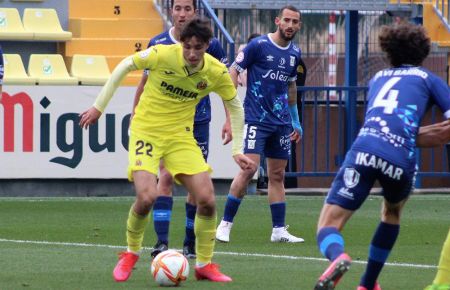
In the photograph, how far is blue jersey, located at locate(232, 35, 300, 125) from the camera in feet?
38.0

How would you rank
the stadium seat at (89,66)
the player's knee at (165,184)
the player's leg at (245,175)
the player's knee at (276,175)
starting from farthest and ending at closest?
the stadium seat at (89,66)
the player's knee at (276,175)
the player's leg at (245,175)
the player's knee at (165,184)

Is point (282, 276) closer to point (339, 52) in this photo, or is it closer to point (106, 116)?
point (106, 116)

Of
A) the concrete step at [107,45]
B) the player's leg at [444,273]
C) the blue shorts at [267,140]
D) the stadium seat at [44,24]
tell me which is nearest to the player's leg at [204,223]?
the player's leg at [444,273]

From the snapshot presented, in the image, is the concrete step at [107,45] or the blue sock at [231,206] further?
the concrete step at [107,45]

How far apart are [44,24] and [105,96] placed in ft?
36.7

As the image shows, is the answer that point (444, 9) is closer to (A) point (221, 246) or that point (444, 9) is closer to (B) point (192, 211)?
(A) point (221, 246)

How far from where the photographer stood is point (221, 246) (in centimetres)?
1112

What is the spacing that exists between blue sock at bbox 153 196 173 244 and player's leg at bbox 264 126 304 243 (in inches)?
76.0

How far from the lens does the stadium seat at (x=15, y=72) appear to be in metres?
17.3

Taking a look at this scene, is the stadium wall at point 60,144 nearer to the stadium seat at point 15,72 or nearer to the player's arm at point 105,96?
the stadium seat at point 15,72

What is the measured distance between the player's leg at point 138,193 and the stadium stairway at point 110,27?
35.3 feet

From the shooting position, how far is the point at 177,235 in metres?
11.9

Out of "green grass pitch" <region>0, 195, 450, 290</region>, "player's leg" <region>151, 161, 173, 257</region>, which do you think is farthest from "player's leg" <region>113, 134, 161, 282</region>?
"player's leg" <region>151, 161, 173, 257</region>

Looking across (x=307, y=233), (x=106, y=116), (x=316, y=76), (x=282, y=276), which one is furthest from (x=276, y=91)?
(x=316, y=76)
